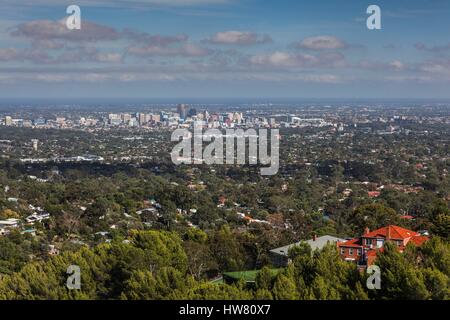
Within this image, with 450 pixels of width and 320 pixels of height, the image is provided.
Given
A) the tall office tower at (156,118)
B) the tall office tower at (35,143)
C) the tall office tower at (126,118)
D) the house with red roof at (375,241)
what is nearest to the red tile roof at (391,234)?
the house with red roof at (375,241)

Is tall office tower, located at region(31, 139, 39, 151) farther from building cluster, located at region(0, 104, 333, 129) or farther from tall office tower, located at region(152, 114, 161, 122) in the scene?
tall office tower, located at region(152, 114, 161, 122)

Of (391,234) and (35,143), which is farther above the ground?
(391,234)

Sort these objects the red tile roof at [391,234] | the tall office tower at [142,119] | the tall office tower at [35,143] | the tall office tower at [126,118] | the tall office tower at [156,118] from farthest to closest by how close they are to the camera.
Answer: the tall office tower at [126,118] < the tall office tower at [142,119] < the tall office tower at [156,118] < the tall office tower at [35,143] < the red tile roof at [391,234]

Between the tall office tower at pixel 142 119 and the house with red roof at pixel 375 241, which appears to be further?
the tall office tower at pixel 142 119

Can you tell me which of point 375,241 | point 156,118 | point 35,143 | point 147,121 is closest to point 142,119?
point 147,121

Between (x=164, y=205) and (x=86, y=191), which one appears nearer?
(x=164, y=205)

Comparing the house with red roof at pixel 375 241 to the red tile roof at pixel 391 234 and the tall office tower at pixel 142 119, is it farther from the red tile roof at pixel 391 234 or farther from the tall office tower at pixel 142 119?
the tall office tower at pixel 142 119

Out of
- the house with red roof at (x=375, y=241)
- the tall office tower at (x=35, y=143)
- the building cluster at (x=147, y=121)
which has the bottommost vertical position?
the tall office tower at (x=35, y=143)

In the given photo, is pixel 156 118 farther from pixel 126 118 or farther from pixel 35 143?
pixel 35 143

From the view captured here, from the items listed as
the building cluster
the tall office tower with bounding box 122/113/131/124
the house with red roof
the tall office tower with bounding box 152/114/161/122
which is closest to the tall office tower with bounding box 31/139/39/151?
the building cluster

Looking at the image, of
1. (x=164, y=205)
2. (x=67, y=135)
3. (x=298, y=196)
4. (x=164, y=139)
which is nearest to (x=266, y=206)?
(x=298, y=196)

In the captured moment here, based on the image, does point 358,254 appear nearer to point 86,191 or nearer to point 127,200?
point 127,200
